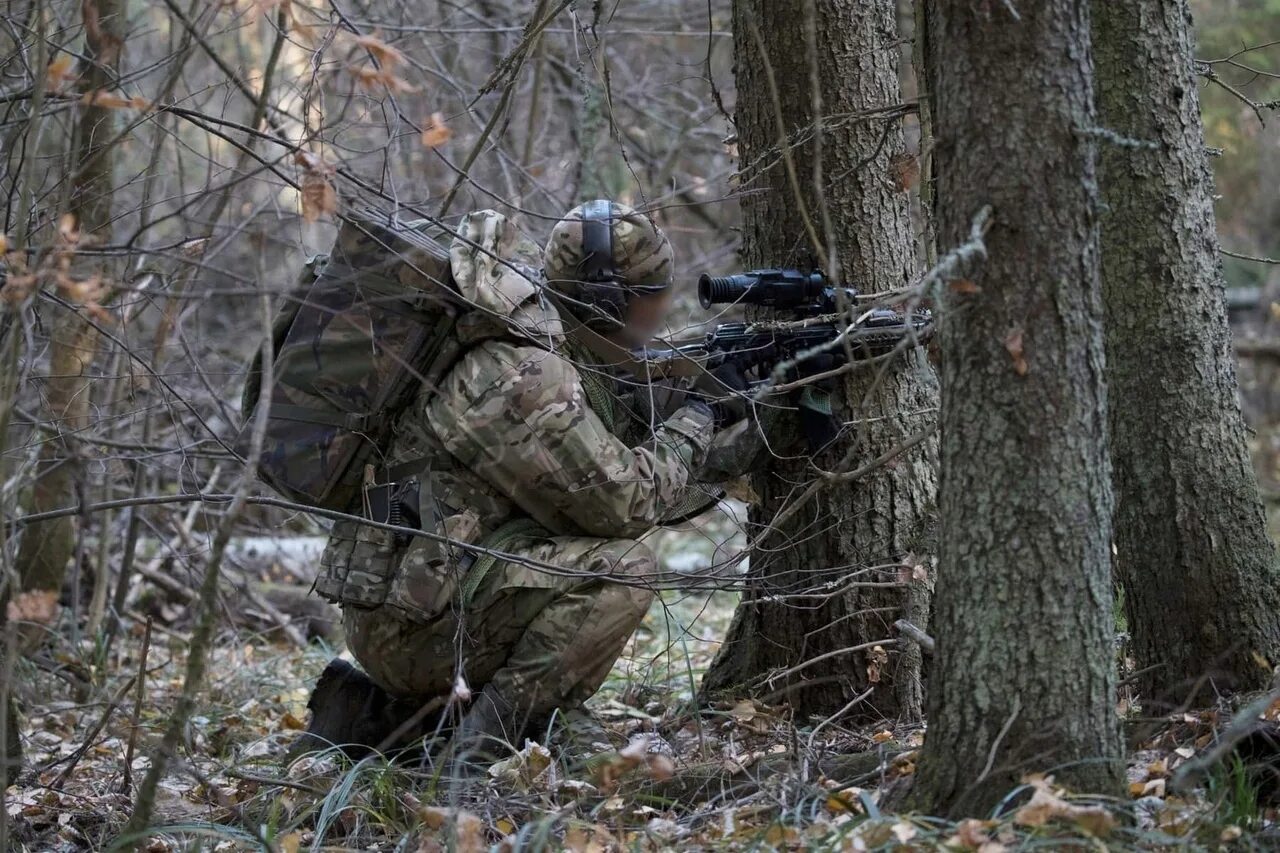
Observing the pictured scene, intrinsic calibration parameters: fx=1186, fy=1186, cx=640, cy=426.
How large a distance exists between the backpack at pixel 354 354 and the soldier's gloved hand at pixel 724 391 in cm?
87

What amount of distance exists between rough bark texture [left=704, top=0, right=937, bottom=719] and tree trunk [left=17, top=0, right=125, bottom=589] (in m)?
2.10

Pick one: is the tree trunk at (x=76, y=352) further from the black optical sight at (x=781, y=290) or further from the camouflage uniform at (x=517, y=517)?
the black optical sight at (x=781, y=290)

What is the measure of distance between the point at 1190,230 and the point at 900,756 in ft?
5.56

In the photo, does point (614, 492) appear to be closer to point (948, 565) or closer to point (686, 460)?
point (686, 460)

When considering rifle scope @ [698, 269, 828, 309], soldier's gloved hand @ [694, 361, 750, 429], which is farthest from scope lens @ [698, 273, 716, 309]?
soldier's gloved hand @ [694, 361, 750, 429]

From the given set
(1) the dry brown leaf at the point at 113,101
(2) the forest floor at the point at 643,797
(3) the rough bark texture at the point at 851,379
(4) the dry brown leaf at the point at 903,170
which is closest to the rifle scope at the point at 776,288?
(3) the rough bark texture at the point at 851,379

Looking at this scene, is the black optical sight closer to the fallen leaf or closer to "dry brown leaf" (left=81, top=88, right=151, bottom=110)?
the fallen leaf

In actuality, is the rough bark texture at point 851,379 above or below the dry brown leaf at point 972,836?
above

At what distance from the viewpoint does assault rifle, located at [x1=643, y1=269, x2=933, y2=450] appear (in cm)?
371

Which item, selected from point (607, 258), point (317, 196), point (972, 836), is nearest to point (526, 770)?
point (972, 836)

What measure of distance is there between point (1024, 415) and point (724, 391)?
168 centimetres

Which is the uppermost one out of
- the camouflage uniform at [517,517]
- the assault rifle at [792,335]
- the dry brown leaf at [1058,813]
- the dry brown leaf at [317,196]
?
the dry brown leaf at [317,196]

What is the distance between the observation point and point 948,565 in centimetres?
267

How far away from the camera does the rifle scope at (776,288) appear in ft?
12.3
